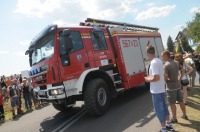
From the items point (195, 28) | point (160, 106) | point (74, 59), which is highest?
point (195, 28)

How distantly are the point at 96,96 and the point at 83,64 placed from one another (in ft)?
3.74

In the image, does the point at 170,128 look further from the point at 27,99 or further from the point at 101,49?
the point at 27,99

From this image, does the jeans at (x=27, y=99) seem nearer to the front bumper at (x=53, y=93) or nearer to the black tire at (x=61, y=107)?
the black tire at (x=61, y=107)

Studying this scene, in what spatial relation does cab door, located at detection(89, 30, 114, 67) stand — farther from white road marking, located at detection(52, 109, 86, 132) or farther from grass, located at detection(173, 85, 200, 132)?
grass, located at detection(173, 85, 200, 132)

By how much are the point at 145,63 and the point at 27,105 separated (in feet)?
22.3

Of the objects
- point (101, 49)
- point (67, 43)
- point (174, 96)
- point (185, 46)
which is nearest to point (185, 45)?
point (185, 46)

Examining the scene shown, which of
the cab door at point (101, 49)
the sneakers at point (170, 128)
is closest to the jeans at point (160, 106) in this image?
the sneakers at point (170, 128)

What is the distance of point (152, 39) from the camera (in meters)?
13.6

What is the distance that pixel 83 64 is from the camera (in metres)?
8.63

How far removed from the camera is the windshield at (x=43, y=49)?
329 inches

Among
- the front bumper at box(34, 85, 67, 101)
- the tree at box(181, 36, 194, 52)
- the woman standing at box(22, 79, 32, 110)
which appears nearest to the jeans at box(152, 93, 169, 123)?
the front bumper at box(34, 85, 67, 101)

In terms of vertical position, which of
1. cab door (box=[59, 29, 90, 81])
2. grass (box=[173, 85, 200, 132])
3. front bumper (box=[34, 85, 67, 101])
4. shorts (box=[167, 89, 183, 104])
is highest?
cab door (box=[59, 29, 90, 81])

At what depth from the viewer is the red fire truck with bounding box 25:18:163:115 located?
26.7 feet

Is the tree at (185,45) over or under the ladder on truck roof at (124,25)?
over
